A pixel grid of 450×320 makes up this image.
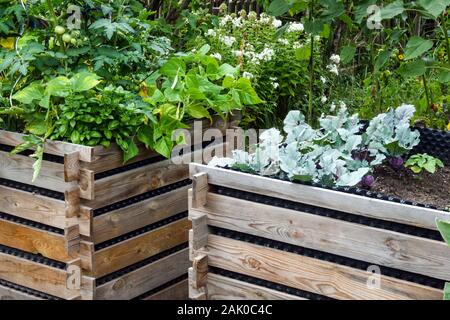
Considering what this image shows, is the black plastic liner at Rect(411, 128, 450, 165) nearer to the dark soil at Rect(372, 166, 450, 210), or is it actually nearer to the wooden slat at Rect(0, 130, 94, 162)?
the dark soil at Rect(372, 166, 450, 210)

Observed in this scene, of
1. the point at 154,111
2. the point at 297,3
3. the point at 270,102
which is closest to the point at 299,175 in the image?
the point at 154,111

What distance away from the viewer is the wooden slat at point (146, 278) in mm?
3025

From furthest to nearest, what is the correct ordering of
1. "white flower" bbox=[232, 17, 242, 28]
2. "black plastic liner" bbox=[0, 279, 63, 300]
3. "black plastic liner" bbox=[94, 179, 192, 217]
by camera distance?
1. "white flower" bbox=[232, 17, 242, 28]
2. "black plastic liner" bbox=[0, 279, 63, 300]
3. "black plastic liner" bbox=[94, 179, 192, 217]

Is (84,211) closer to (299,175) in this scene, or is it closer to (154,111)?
(154,111)

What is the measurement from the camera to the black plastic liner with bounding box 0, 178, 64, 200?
9.82 ft

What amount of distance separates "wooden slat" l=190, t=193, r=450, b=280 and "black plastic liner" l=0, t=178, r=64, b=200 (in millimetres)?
638

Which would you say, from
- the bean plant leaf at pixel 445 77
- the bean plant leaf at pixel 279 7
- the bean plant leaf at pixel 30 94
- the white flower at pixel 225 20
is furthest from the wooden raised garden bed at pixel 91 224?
the white flower at pixel 225 20

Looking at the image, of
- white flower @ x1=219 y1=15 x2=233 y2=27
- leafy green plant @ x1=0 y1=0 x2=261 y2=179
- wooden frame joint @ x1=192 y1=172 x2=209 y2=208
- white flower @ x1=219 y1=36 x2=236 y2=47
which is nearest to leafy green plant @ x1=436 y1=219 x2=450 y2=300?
wooden frame joint @ x1=192 y1=172 x2=209 y2=208

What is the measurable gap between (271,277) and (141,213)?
77cm

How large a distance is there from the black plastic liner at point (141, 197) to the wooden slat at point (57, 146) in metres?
0.24

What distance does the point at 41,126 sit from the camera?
2.97 m

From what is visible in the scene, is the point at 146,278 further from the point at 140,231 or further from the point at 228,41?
the point at 228,41

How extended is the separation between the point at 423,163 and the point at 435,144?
30 cm

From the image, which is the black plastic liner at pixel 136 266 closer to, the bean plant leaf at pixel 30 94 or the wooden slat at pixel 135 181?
the wooden slat at pixel 135 181
